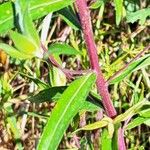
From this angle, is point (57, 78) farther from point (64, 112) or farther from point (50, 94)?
point (64, 112)

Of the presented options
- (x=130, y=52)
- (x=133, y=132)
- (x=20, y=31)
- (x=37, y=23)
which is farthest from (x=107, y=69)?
(x=20, y=31)

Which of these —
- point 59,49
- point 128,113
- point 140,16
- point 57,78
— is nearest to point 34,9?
point 59,49

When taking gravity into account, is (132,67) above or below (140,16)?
below

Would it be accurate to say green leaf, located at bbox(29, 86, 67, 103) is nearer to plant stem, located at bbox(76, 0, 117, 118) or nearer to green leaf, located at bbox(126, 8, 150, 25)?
plant stem, located at bbox(76, 0, 117, 118)

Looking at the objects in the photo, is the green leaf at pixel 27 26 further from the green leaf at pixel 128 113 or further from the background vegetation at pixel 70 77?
the green leaf at pixel 128 113

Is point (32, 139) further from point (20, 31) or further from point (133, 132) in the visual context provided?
point (20, 31)

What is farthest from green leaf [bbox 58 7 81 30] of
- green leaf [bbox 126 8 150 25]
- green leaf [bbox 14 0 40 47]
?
green leaf [bbox 126 8 150 25]
